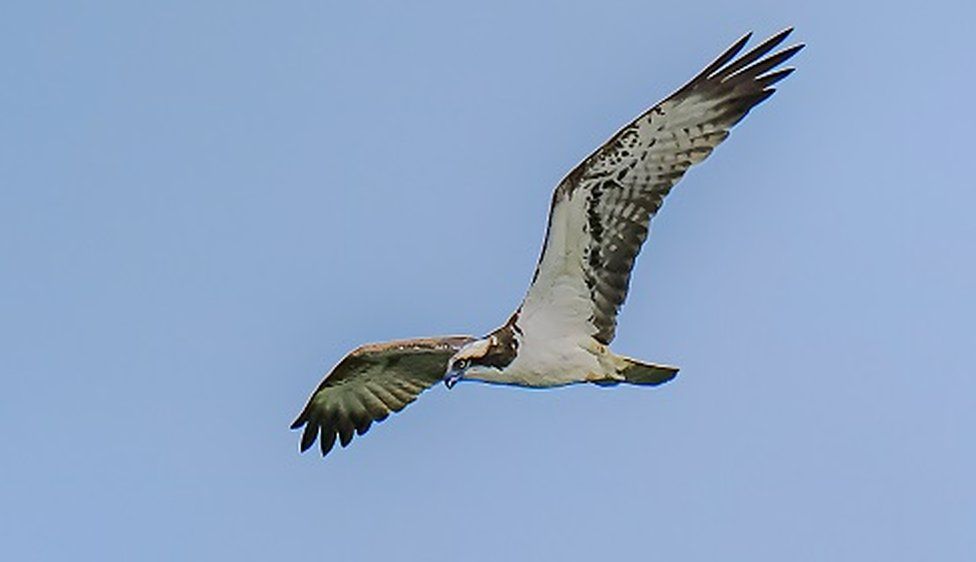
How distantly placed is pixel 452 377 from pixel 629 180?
250cm

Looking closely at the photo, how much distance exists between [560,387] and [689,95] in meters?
3.00

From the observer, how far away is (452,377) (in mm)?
18312

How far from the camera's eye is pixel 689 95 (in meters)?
17.1

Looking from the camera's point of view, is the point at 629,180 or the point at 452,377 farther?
the point at 452,377

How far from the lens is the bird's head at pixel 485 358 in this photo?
18.1 m

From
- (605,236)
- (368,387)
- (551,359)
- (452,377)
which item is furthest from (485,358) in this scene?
(368,387)

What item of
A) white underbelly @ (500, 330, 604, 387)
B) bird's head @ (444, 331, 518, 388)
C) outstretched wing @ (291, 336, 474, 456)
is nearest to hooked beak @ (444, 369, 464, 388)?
bird's head @ (444, 331, 518, 388)

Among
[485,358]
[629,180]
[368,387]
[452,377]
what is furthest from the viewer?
[368,387]

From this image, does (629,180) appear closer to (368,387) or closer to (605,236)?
(605,236)

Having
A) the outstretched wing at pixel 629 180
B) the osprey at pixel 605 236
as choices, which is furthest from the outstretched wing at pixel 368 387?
the outstretched wing at pixel 629 180

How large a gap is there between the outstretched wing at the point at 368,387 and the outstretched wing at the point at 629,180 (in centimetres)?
255

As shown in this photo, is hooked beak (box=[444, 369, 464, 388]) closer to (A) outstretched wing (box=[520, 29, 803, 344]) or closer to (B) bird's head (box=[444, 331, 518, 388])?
(B) bird's head (box=[444, 331, 518, 388])

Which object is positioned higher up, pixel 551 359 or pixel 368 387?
pixel 368 387

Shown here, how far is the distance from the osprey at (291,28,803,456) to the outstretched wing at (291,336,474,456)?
53.2 inches
